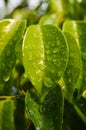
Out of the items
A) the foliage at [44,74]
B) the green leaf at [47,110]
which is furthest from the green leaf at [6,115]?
the green leaf at [47,110]

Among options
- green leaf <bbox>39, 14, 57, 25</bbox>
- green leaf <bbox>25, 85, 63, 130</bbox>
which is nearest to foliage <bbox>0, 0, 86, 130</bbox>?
green leaf <bbox>25, 85, 63, 130</bbox>

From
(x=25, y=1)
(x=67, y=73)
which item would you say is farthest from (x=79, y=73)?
(x=25, y=1)

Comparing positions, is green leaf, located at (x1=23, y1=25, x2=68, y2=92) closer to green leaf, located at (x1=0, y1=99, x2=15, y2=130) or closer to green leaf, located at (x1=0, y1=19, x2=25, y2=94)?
green leaf, located at (x1=0, y1=19, x2=25, y2=94)

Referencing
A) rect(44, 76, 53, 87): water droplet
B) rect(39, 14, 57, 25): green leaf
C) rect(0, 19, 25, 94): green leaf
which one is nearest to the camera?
rect(44, 76, 53, 87): water droplet

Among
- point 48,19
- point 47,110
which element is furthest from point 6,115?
point 48,19

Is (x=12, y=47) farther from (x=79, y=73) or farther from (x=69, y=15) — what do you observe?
(x=69, y=15)

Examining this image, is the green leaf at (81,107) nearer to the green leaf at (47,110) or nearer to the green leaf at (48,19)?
the green leaf at (47,110)

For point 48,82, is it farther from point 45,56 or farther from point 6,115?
point 6,115
